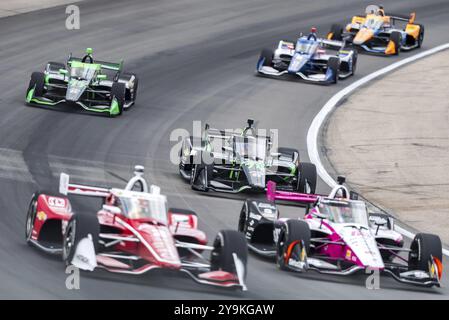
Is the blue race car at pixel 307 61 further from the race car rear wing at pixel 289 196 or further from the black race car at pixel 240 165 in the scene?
the race car rear wing at pixel 289 196

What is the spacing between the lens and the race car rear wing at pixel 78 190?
23172 mm

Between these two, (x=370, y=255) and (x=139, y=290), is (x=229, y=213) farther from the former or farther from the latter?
(x=139, y=290)

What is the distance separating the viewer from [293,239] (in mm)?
22828

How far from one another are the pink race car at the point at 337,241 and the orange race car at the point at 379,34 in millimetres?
23620

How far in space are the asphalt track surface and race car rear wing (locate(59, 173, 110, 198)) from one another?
49.1 inches

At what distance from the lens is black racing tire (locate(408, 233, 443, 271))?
23359 mm

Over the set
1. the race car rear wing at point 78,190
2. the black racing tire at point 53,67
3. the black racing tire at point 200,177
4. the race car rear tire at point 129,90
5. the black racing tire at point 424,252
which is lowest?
the black racing tire at point 424,252

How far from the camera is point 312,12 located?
180ft

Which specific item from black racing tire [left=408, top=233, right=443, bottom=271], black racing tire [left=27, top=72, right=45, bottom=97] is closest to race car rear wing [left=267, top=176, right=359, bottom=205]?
black racing tire [left=408, top=233, right=443, bottom=271]

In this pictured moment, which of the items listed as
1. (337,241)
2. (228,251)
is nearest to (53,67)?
(337,241)

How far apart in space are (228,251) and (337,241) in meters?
3.22

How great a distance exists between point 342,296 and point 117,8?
3286cm

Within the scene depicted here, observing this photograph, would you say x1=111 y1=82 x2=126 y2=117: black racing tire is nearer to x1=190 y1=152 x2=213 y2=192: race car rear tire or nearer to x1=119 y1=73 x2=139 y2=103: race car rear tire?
x1=119 y1=73 x2=139 y2=103: race car rear tire

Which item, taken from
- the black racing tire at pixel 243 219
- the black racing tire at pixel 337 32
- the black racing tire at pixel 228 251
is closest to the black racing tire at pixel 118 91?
the black racing tire at pixel 243 219
